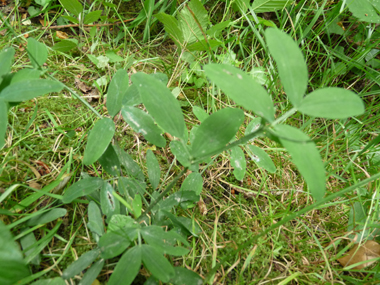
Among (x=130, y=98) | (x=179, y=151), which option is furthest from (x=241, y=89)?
(x=130, y=98)

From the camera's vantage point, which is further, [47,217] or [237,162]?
[237,162]

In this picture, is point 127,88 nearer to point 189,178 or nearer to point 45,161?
point 189,178

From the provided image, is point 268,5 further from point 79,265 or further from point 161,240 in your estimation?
point 79,265

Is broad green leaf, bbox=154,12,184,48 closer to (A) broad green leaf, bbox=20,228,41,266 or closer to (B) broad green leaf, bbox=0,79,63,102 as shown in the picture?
(B) broad green leaf, bbox=0,79,63,102

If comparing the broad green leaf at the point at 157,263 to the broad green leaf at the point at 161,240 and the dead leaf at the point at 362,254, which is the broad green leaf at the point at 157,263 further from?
the dead leaf at the point at 362,254

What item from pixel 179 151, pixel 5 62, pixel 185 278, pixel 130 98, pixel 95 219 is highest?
pixel 5 62

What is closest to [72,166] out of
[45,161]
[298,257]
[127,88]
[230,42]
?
[45,161]

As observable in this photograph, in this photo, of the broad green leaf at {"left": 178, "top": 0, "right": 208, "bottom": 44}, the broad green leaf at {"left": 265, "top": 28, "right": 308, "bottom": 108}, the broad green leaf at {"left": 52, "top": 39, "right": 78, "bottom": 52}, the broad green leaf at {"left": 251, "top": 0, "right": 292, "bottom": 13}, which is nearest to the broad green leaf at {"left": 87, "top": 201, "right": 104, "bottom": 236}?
the broad green leaf at {"left": 265, "top": 28, "right": 308, "bottom": 108}
